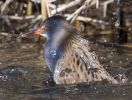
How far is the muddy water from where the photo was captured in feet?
20.6

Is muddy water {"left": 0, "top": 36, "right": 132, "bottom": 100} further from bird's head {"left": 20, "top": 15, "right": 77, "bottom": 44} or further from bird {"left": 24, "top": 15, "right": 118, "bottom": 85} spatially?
bird's head {"left": 20, "top": 15, "right": 77, "bottom": 44}

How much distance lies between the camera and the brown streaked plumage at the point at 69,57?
21.2ft

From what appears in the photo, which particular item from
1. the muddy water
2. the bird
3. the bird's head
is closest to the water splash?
the bird

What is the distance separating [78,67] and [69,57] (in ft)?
0.54

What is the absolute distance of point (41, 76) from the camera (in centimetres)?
715

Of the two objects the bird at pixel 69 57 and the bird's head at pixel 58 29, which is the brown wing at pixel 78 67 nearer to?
the bird at pixel 69 57

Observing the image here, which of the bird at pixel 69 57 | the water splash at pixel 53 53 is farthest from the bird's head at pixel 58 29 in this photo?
the water splash at pixel 53 53

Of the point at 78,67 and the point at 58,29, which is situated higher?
the point at 58,29

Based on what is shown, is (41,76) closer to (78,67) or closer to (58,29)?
(58,29)

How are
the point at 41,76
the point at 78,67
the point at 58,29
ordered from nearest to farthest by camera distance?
the point at 78,67 → the point at 58,29 → the point at 41,76

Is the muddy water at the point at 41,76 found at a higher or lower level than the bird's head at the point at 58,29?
lower

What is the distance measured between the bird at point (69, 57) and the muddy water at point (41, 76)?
0.10 m

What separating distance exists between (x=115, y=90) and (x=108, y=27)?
277 cm

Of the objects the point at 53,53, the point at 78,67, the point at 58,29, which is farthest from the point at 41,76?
the point at 78,67
